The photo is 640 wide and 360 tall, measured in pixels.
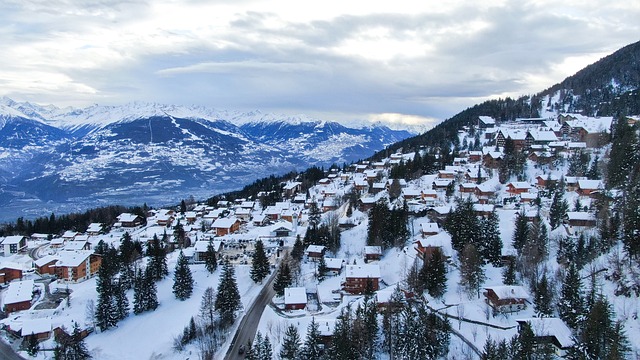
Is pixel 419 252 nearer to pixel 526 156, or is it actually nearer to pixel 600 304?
pixel 600 304

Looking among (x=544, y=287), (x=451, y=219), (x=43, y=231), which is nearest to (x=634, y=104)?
(x=451, y=219)

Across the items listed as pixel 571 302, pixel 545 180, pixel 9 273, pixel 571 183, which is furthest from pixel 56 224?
pixel 571 183

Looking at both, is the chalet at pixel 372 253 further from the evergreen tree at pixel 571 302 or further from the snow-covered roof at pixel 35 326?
the snow-covered roof at pixel 35 326

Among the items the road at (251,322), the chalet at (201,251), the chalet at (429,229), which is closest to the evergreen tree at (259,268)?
the road at (251,322)

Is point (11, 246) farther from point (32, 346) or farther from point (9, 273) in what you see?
point (32, 346)

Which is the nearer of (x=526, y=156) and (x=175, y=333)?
(x=175, y=333)

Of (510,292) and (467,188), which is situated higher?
(467,188)

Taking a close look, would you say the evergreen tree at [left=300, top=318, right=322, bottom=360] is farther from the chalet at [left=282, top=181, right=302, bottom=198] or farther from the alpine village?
the chalet at [left=282, top=181, right=302, bottom=198]
